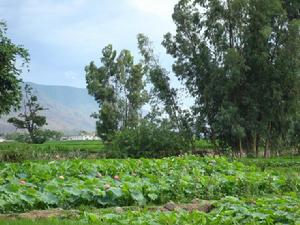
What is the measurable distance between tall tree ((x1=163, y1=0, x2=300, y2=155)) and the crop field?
1702 centimetres

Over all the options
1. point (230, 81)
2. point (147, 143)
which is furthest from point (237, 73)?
point (147, 143)

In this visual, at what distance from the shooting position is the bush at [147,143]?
94.8 feet

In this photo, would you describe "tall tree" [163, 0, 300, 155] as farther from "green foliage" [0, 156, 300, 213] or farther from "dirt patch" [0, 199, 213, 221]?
"dirt patch" [0, 199, 213, 221]

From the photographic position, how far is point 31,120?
181ft

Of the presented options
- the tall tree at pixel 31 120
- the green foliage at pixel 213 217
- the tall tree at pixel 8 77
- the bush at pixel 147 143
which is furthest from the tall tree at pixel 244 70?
the tall tree at pixel 31 120

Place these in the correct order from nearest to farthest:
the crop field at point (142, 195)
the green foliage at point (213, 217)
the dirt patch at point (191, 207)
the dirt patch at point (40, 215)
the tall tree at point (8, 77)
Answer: the green foliage at point (213, 217)
the crop field at point (142, 195)
the dirt patch at point (40, 215)
the dirt patch at point (191, 207)
the tall tree at point (8, 77)

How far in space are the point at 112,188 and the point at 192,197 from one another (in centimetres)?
199

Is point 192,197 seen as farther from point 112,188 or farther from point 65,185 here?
point 65,185

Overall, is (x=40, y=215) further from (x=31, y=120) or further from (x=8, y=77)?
(x=31, y=120)

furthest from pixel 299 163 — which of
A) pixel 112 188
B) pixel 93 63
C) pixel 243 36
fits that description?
pixel 93 63

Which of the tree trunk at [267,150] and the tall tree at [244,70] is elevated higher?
the tall tree at [244,70]

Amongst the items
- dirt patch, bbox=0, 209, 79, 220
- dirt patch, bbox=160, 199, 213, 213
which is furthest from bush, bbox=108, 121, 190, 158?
dirt patch, bbox=0, 209, 79, 220

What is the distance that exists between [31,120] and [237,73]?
32.8m

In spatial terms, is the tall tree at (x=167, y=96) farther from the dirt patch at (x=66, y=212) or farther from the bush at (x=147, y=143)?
the dirt patch at (x=66, y=212)
